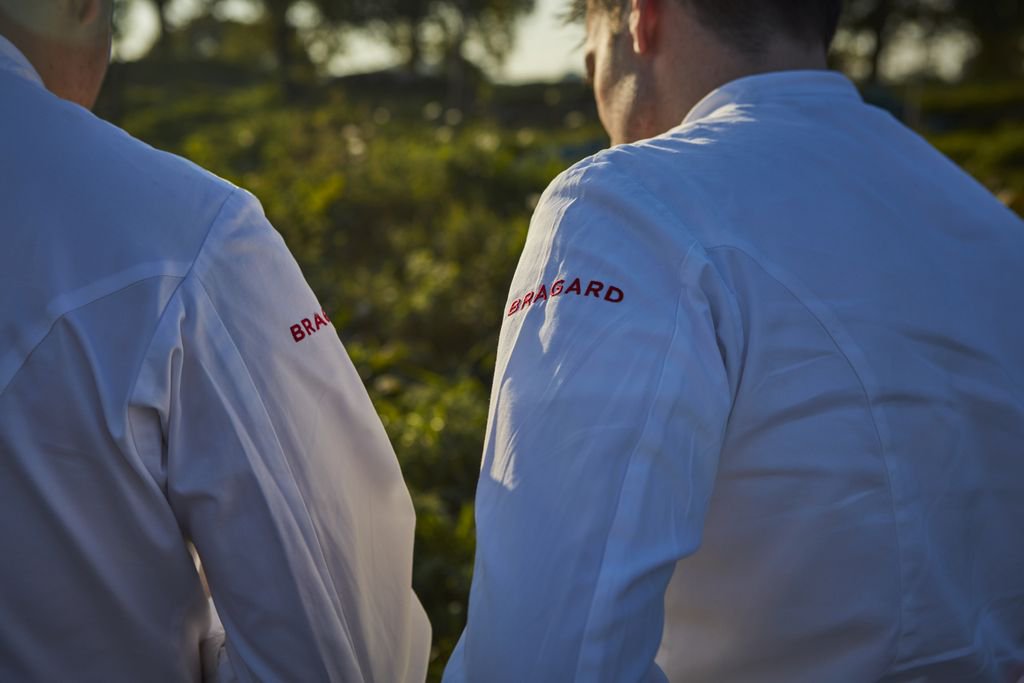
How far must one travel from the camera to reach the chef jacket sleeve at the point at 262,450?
1507 millimetres

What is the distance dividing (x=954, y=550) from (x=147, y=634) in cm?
123

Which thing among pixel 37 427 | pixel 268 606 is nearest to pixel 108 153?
pixel 37 427

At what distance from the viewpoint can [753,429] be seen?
1358 millimetres

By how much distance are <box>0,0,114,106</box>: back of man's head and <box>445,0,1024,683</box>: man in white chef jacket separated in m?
0.86

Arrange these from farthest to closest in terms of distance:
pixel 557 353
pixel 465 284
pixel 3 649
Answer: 1. pixel 465 284
2. pixel 3 649
3. pixel 557 353

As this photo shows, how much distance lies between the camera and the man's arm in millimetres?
1192

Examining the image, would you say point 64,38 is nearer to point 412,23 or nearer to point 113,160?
point 113,160

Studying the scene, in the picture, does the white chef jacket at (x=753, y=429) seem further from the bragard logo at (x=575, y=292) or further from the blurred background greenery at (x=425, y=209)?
the blurred background greenery at (x=425, y=209)

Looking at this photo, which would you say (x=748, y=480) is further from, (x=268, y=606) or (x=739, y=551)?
(x=268, y=606)

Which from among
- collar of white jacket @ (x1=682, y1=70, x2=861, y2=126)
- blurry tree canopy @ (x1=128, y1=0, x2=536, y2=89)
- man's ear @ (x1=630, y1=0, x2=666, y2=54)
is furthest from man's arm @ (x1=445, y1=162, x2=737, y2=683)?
blurry tree canopy @ (x1=128, y1=0, x2=536, y2=89)

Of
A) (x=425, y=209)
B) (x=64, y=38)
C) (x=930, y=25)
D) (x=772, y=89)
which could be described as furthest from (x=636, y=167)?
(x=930, y=25)

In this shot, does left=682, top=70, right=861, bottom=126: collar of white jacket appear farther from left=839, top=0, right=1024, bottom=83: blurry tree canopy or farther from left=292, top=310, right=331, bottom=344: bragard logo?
left=839, top=0, right=1024, bottom=83: blurry tree canopy

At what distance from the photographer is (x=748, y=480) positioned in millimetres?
1378

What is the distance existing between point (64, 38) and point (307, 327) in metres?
0.63
